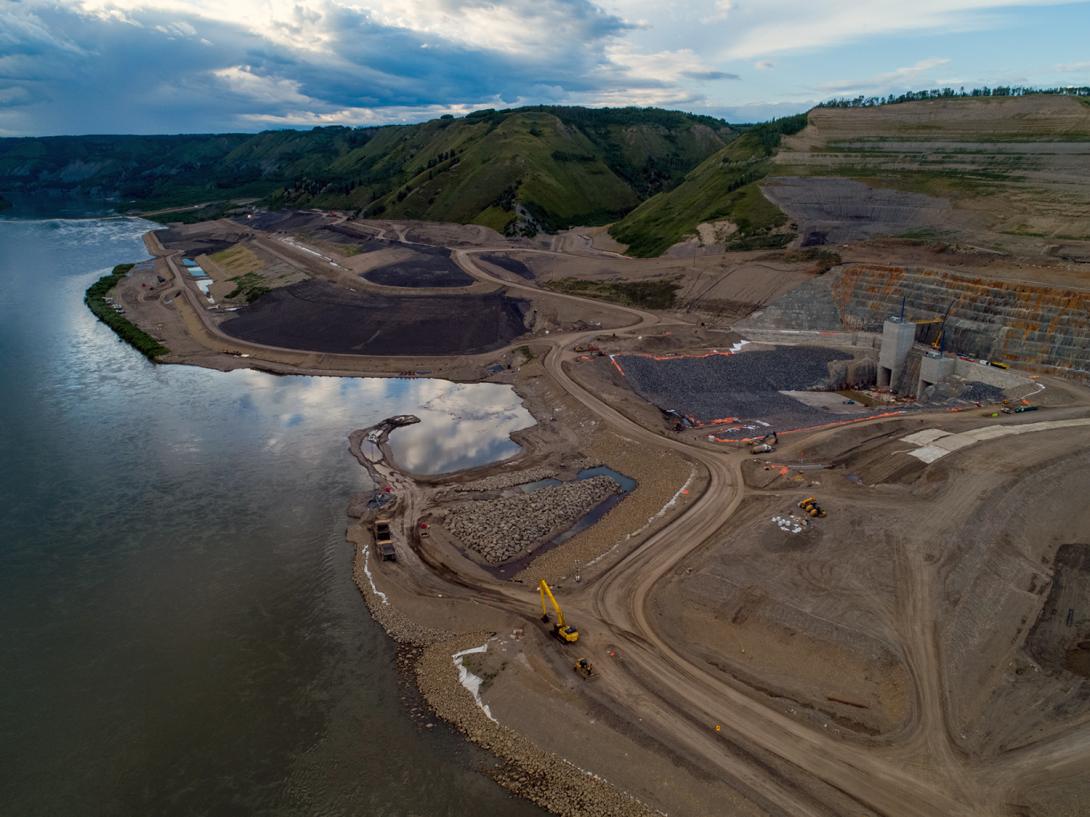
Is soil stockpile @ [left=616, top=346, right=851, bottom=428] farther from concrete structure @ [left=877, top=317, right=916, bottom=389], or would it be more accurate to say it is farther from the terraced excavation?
concrete structure @ [left=877, top=317, right=916, bottom=389]

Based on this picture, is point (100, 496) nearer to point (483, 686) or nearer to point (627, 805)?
point (483, 686)

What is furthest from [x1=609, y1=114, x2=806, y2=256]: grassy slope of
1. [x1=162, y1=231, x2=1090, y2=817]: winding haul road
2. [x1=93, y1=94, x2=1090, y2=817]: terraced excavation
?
[x1=162, y1=231, x2=1090, y2=817]: winding haul road

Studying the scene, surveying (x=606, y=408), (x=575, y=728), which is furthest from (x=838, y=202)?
(x=575, y=728)

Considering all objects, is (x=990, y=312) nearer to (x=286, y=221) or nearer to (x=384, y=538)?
(x=384, y=538)

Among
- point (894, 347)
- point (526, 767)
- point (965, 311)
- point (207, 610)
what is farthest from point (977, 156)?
point (207, 610)

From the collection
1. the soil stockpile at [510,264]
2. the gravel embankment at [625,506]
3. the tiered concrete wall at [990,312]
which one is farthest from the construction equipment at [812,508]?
the soil stockpile at [510,264]

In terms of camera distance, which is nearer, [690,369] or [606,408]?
[606,408]
